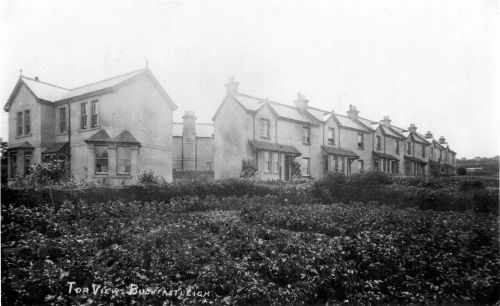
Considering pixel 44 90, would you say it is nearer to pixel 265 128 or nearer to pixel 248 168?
pixel 248 168

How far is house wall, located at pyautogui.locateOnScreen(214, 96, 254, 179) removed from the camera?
2770 centimetres

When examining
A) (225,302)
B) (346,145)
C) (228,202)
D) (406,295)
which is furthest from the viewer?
(346,145)

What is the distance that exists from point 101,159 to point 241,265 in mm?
18328

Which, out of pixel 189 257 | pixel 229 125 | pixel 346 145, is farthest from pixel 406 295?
pixel 346 145

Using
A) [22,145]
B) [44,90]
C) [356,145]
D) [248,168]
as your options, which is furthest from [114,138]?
Answer: [356,145]

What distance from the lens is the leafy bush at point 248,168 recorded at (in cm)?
2488

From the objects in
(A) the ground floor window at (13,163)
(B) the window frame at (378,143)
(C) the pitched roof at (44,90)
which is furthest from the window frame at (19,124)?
(B) the window frame at (378,143)

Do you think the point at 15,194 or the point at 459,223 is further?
the point at 15,194

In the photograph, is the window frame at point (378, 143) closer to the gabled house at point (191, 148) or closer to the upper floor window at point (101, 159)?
the gabled house at point (191, 148)

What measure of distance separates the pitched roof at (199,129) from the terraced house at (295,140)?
1443cm

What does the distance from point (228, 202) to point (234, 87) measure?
654 inches

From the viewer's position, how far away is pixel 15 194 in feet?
31.3

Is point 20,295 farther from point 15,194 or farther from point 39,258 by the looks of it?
point 15,194

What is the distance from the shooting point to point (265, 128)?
29.2 m
